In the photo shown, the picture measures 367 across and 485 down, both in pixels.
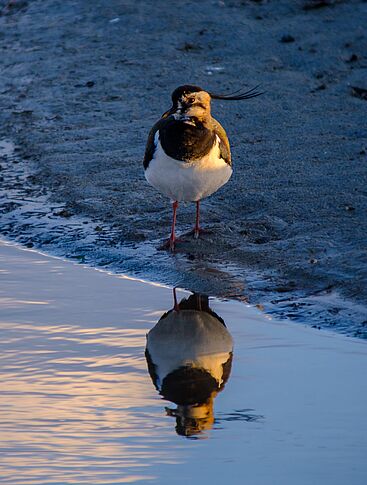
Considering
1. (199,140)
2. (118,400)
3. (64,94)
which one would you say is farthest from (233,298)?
(64,94)

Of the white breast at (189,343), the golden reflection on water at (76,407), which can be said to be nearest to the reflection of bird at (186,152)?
the white breast at (189,343)

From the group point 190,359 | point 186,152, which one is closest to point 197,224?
point 186,152

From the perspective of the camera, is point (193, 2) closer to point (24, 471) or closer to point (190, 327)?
point (190, 327)

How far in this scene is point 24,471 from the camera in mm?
4289

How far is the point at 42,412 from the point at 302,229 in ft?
10.4

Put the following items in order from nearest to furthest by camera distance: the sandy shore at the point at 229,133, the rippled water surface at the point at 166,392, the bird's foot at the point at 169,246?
the rippled water surface at the point at 166,392 < the sandy shore at the point at 229,133 < the bird's foot at the point at 169,246

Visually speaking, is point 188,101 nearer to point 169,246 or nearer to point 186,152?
point 186,152

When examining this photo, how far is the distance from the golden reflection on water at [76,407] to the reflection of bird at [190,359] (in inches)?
3.4

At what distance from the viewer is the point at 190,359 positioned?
5508mm

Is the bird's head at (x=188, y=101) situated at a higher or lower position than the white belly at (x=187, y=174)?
higher

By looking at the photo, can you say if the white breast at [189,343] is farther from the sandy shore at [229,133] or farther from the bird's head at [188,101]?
the bird's head at [188,101]

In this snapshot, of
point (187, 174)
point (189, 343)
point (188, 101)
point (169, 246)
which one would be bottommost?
point (169, 246)

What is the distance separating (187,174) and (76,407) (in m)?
2.56

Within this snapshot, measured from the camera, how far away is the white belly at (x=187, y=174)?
7.11 meters
